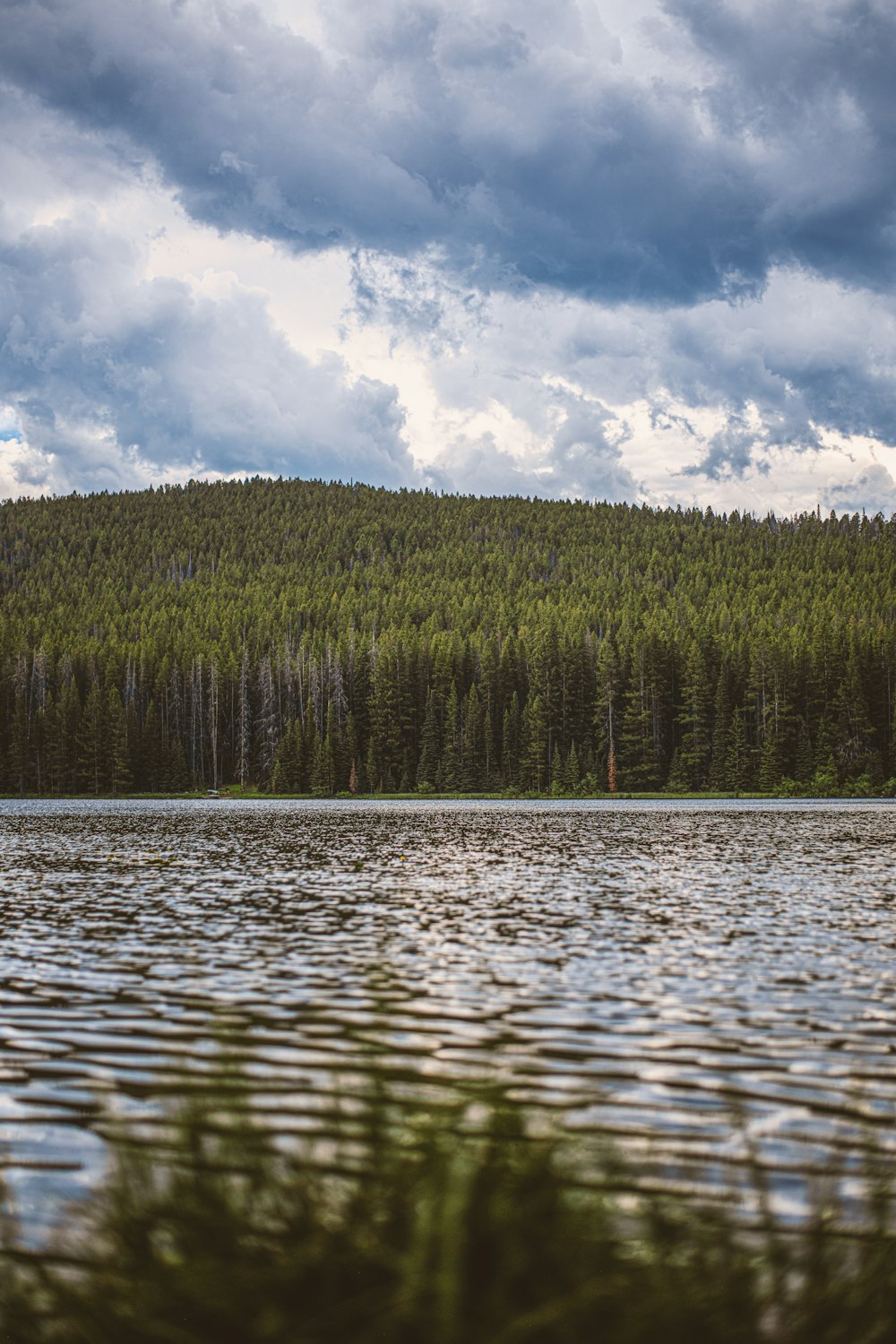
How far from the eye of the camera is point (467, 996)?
56.0 ft

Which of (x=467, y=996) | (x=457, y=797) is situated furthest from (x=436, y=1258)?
(x=457, y=797)

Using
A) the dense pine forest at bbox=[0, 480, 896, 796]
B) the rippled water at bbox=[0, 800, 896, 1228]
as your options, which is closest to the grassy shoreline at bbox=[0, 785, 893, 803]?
the dense pine forest at bbox=[0, 480, 896, 796]

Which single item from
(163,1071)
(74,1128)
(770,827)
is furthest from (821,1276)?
(770,827)

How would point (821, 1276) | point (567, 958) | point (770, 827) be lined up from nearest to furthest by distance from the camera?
point (821, 1276) < point (567, 958) < point (770, 827)

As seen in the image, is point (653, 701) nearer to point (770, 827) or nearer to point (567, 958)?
point (770, 827)

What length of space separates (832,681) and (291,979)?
13592cm

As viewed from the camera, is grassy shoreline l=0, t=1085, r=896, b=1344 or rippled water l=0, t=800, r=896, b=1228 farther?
rippled water l=0, t=800, r=896, b=1228

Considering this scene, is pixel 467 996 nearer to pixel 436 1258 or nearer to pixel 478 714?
pixel 436 1258

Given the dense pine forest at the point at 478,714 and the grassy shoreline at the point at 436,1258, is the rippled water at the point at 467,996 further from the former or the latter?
the dense pine forest at the point at 478,714

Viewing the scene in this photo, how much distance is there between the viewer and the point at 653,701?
150 meters

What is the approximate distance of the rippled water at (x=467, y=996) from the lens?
437 inches

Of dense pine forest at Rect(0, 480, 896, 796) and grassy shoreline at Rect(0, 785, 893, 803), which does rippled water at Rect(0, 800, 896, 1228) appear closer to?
grassy shoreline at Rect(0, 785, 893, 803)

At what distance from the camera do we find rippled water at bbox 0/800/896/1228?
11.1 meters

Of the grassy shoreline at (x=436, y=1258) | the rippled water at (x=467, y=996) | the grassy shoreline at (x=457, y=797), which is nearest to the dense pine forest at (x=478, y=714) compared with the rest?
the grassy shoreline at (x=457, y=797)
